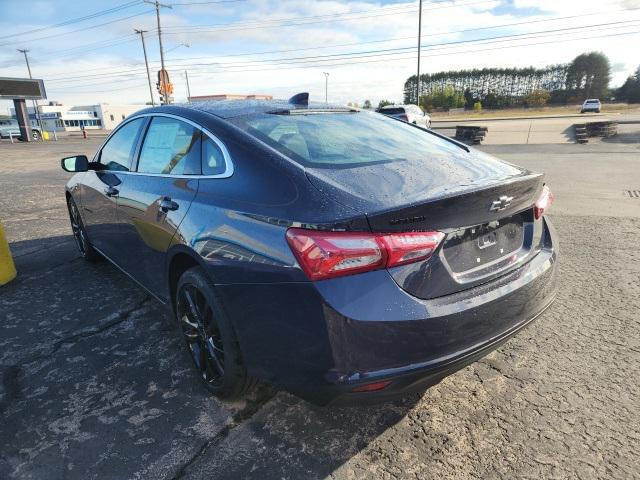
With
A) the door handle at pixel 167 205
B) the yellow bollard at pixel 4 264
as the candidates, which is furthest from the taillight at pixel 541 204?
the yellow bollard at pixel 4 264

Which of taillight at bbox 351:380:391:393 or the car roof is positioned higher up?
the car roof

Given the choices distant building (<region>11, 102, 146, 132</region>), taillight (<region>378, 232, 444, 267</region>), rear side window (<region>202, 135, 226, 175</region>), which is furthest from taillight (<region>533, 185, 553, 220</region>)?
distant building (<region>11, 102, 146, 132</region>)

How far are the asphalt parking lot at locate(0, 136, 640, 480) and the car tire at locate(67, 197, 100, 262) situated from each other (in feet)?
2.91

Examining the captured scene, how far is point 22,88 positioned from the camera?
39.5 meters

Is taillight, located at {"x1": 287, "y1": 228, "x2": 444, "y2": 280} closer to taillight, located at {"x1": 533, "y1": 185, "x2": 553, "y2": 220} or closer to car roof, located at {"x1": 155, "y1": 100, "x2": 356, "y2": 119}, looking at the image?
taillight, located at {"x1": 533, "y1": 185, "x2": 553, "y2": 220}

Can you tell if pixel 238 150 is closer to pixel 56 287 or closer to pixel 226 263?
pixel 226 263

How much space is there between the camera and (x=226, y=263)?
2109 mm

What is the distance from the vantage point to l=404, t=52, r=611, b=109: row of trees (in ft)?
290

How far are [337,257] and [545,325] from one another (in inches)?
89.4

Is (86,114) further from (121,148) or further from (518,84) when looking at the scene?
(121,148)

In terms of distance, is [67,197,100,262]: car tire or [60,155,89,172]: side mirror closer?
[60,155,89,172]: side mirror

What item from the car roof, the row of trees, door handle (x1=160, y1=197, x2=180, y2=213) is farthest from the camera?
the row of trees

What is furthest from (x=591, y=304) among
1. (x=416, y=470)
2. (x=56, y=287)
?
(x=56, y=287)

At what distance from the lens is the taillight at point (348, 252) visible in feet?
5.63
